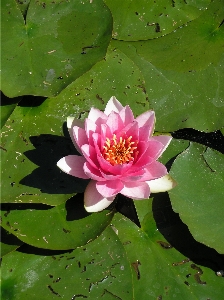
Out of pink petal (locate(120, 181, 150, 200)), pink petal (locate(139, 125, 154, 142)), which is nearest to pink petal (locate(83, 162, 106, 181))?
pink petal (locate(120, 181, 150, 200))

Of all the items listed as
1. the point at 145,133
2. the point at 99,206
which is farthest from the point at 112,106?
the point at 99,206

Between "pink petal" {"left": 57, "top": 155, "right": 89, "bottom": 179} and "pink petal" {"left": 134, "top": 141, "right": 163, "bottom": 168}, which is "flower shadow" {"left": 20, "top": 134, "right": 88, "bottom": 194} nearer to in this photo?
"pink petal" {"left": 57, "top": 155, "right": 89, "bottom": 179}

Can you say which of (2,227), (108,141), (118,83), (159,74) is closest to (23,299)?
(2,227)

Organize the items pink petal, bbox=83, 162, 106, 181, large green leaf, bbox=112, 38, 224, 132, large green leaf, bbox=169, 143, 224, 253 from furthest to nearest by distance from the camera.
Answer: large green leaf, bbox=112, 38, 224, 132 < large green leaf, bbox=169, 143, 224, 253 < pink petal, bbox=83, 162, 106, 181

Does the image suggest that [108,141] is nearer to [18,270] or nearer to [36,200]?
[36,200]

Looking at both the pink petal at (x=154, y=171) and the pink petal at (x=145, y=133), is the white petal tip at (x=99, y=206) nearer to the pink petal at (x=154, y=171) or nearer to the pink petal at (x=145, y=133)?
the pink petal at (x=154, y=171)

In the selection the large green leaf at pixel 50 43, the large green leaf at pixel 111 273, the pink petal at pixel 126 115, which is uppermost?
the large green leaf at pixel 50 43

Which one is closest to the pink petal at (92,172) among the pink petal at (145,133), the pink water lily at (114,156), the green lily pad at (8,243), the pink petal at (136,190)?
the pink water lily at (114,156)

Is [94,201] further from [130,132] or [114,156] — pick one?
[130,132]
